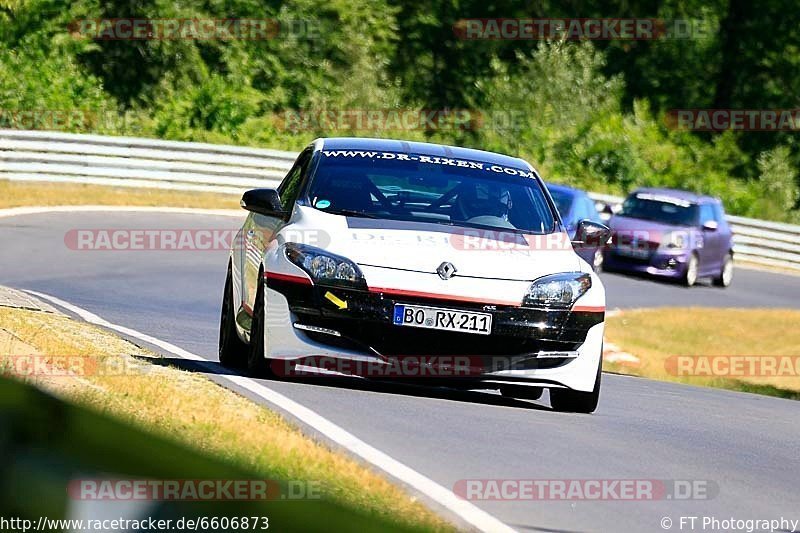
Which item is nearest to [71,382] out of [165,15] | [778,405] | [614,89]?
[778,405]

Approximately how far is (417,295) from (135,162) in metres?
22.6

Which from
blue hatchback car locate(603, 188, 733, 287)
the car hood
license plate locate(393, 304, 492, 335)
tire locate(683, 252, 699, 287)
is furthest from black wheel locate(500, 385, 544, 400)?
tire locate(683, 252, 699, 287)

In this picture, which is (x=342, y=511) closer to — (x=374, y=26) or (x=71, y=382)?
(x=71, y=382)

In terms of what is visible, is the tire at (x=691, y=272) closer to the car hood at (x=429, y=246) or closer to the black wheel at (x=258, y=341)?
the car hood at (x=429, y=246)

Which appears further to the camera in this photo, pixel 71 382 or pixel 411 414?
pixel 411 414

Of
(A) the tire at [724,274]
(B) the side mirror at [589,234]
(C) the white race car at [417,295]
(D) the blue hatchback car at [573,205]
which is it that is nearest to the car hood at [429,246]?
(C) the white race car at [417,295]

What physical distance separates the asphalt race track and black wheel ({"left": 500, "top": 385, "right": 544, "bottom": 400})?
2.9 inches

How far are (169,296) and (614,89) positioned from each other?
3353cm

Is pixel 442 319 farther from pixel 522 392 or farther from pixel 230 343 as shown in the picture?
→ pixel 230 343

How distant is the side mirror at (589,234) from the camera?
9453 millimetres

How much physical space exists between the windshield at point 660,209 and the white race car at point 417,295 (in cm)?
1987

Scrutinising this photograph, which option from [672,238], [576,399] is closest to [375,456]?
[576,399]

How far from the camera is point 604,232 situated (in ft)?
31.7

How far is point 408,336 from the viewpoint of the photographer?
8328 mm
